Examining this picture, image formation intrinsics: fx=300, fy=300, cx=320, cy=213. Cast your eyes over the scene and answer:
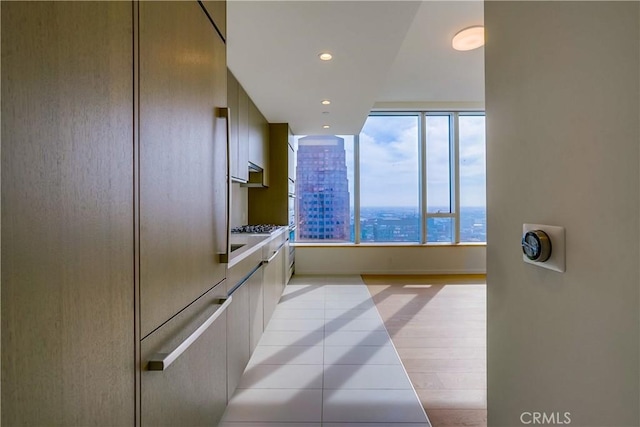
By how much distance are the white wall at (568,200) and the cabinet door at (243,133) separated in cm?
247

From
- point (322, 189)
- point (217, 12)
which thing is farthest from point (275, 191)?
point (217, 12)

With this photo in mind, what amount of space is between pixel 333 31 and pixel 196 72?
1295 mm

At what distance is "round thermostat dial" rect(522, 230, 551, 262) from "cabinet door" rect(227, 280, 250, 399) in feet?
4.76

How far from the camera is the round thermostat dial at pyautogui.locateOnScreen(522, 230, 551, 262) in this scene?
70cm

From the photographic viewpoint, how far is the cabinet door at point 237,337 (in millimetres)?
1710

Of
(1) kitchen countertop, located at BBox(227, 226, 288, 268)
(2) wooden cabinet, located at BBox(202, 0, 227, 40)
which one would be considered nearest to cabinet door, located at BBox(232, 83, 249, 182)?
(1) kitchen countertop, located at BBox(227, 226, 288, 268)

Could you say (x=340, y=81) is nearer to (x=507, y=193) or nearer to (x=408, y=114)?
(x=507, y=193)

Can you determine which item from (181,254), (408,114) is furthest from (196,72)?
(408,114)

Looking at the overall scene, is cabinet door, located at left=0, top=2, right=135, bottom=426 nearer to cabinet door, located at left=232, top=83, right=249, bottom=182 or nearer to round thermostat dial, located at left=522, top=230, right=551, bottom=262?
round thermostat dial, located at left=522, top=230, right=551, bottom=262

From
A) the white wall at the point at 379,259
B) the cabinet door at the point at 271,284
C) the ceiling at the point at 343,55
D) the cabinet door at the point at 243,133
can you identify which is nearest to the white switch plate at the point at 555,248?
the ceiling at the point at 343,55

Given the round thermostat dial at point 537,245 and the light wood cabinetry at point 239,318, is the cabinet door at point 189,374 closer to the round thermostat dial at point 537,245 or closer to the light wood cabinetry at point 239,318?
the light wood cabinetry at point 239,318

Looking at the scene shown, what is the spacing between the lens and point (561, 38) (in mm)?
663

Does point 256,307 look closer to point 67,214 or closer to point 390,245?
point 67,214

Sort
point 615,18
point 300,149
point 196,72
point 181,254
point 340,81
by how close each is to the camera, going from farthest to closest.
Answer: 1. point 300,149
2. point 340,81
3. point 196,72
4. point 181,254
5. point 615,18
